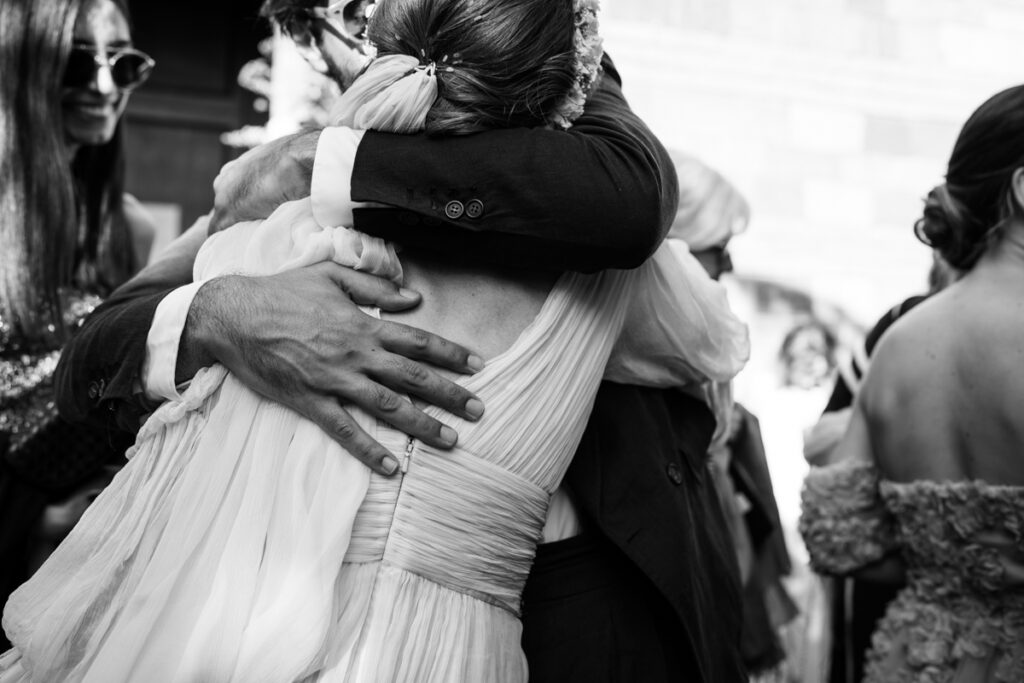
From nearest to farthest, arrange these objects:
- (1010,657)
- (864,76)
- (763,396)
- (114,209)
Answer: (1010,657) < (114,209) < (763,396) < (864,76)

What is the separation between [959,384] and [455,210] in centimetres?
138

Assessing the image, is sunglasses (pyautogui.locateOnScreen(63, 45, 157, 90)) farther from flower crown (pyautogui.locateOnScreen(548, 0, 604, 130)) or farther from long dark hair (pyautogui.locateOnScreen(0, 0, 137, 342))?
flower crown (pyautogui.locateOnScreen(548, 0, 604, 130))

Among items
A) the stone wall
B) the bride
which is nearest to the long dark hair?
the bride

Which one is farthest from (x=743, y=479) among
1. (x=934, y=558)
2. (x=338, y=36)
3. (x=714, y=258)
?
(x=338, y=36)

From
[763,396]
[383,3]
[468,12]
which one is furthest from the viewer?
[763,396]

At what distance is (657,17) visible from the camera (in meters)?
6.58

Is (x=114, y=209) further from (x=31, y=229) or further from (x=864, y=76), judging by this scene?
(x=864, y=76)

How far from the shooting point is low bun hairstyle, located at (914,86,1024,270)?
8.25 feet

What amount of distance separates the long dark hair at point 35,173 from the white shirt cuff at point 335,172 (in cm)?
136

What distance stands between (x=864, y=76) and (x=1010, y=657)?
5.30 metres

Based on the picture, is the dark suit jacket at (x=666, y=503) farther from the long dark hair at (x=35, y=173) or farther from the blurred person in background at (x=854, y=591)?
the long dark hair at (x=35, y=173)

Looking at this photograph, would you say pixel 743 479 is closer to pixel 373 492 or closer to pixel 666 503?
pixel 666 503

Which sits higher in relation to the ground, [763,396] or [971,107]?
[971,107]

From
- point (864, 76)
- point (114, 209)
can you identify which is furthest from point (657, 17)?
point (114, 209)
